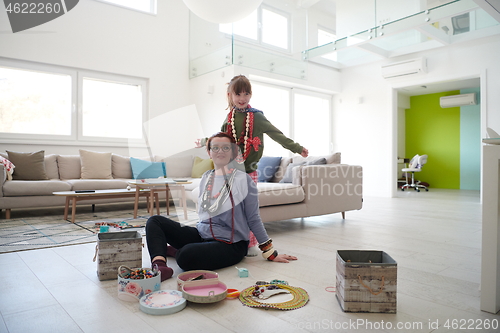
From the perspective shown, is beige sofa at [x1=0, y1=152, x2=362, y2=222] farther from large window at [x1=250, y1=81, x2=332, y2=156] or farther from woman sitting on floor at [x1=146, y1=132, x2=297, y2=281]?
large window at [x1=250, y1=81, x2=332, y2=156]

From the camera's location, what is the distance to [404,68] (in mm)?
6262

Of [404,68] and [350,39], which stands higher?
[350,39]

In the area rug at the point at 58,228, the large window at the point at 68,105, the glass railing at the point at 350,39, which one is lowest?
the area rug at the point at 58,228

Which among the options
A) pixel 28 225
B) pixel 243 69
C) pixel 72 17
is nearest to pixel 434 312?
pixel 28 225

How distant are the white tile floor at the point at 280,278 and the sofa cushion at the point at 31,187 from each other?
1.92 m

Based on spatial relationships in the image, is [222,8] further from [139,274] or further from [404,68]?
[404,68]

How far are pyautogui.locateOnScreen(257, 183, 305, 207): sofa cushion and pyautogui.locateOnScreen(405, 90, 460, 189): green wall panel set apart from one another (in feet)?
24.5

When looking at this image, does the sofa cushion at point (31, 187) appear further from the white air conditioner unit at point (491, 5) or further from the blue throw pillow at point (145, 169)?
the white air conditioner unit at point (491, 5)

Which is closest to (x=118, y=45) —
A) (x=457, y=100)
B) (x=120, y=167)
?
(x=120, y=167)

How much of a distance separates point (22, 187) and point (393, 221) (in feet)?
13.5

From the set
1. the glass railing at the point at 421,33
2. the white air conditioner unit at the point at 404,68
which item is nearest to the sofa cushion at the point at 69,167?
the glass railing at the point at 421,33

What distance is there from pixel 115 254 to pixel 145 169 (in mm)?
3539

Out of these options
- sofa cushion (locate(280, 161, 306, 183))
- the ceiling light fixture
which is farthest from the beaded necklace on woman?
sofa cushion (locate(280, 161, 306, 183))

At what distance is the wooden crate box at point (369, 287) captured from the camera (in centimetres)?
134
